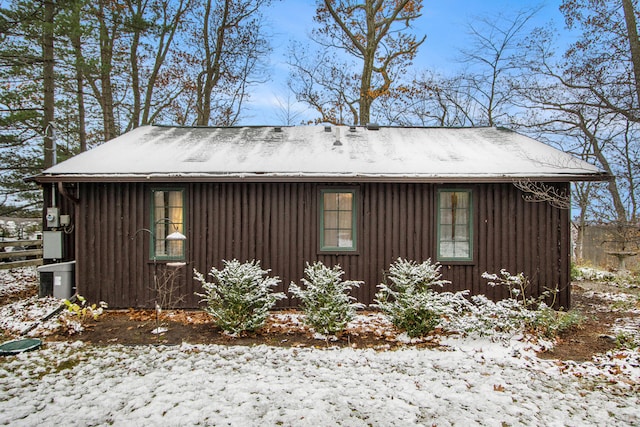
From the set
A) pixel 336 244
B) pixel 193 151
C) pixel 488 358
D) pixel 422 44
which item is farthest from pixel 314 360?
pixel 422 44

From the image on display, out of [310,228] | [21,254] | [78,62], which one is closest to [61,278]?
[310,228]

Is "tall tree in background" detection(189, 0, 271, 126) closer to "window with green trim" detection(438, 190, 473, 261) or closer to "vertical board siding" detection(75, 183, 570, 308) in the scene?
"vertical board siding" detection(75, 183, 570, 308)

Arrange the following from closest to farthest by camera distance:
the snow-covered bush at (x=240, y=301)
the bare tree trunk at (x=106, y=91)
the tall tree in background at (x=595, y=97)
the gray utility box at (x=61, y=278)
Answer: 1. the snow-covered bush at (x=240, y=301)
2. the gray utility box at (x=61, y=278)
3. the tall tree in background at (x=595, y=97)
4. the bare tree trunk at (x=106, y=91)

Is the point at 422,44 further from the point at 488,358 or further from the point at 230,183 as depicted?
the point at 488,358

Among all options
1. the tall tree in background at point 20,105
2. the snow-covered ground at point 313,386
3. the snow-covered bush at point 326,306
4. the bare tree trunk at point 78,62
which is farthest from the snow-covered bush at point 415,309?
the tall tree in background at point 20,105

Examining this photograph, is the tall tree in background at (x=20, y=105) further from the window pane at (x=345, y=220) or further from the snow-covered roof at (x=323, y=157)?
the window pane at (x=345, y=220)

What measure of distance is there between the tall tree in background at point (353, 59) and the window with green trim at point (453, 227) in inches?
331

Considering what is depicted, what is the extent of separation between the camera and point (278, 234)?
276 inches

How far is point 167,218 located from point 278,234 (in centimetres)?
216

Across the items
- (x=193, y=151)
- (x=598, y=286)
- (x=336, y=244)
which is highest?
(x=193, y=151)

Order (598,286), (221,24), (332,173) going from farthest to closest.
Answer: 1. (221,24)
2. (598,286)
3. (332,173)

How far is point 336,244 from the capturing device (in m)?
7.06

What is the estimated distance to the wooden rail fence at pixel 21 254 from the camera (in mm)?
10664

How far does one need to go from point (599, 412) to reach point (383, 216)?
4263 mm
